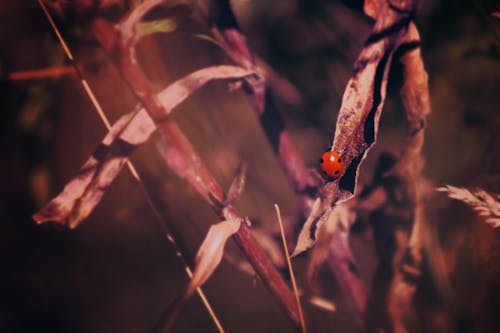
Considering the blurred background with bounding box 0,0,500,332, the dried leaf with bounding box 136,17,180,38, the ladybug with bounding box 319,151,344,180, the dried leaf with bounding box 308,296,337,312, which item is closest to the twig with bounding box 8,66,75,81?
the blurred background with bounding box 0,0,500,332

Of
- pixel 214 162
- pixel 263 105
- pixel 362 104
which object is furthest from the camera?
pixel 214 162

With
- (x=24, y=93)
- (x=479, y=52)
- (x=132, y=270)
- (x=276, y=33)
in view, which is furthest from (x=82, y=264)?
(x=479, y=52)

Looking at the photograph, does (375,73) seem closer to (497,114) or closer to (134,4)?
(134,4)

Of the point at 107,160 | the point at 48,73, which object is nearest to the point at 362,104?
the point at 107,160

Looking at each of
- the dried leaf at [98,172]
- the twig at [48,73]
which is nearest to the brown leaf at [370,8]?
A: the dried leaf at [98,172]

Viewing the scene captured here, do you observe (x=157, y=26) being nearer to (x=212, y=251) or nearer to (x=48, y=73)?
(x=212, y=251)

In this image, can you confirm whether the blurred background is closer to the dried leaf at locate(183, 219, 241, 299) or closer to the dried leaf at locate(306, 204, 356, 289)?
the dried leaf at locate(306, 204, 356, 289)

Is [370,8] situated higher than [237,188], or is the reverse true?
[370,8]
